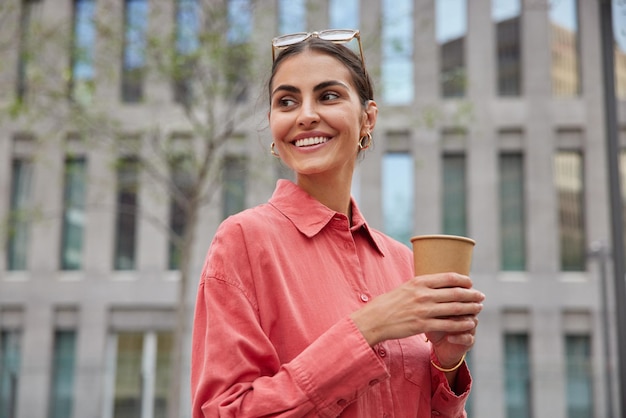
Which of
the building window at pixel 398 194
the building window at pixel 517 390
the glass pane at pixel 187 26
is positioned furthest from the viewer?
the building window at pixel 398 194

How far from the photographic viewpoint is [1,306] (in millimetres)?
18844

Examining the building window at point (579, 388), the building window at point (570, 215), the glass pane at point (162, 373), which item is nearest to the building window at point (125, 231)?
the glass pane at point (162, 373)

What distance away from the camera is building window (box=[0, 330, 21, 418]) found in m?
17.0

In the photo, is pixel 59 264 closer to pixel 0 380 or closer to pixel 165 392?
pixel 0 380

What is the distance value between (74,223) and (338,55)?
18.3 meters

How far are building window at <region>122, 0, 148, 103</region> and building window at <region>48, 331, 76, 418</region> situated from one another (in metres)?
6.30

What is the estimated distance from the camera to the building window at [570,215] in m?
18.4

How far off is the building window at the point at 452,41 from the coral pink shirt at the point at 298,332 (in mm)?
17888

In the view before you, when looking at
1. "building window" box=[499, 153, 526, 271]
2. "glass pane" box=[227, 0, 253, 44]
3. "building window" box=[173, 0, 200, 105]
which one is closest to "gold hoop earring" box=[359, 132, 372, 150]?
"building window" box=[173, 0, 200, 105]

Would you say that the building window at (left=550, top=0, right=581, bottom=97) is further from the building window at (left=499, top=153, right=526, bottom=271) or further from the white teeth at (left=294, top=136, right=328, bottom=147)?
the white teeth at (left=294, top=136, right=328, bottom=147)

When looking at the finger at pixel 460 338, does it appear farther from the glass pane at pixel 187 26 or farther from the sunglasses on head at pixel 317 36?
the glass pane at pixel 187 26

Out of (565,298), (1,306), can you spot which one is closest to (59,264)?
(1,306)

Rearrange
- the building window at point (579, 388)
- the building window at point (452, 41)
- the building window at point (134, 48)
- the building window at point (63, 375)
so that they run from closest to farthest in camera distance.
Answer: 1. the building window at point (134, 48)
2. the building window at point (579, 388)
3. the building window at point (63, 375)
4. the building window at point (452, 41)

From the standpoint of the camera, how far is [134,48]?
14.2 metres
